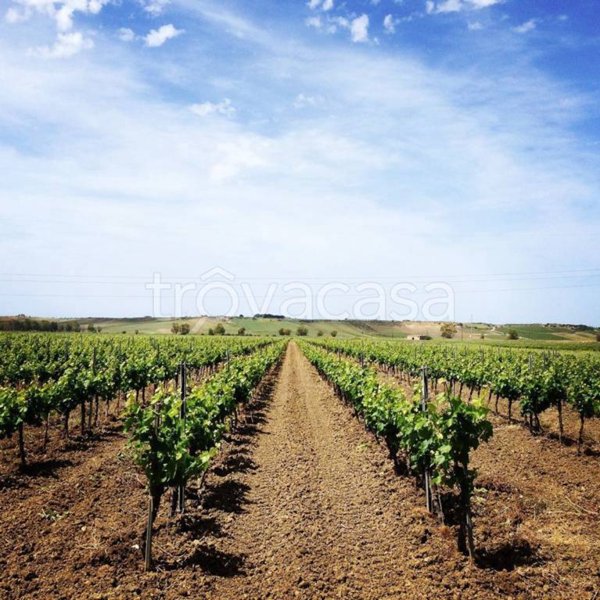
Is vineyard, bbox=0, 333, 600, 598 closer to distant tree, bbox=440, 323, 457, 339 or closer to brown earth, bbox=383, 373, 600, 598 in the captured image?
brown earth, bbox=383, 373, 600, 598

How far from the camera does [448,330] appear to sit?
340 feet

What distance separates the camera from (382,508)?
8.18 meters

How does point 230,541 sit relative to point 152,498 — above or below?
below

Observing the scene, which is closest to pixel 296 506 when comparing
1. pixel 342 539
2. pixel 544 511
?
pixel 342 539

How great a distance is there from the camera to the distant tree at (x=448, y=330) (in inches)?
3992

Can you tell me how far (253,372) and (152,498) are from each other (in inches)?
521

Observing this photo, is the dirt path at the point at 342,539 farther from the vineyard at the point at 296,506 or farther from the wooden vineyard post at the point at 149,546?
the wooden vineyard post at the point at 149,546

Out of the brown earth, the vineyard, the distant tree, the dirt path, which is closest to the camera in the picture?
the dirt path

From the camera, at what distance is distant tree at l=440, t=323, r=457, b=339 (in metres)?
101

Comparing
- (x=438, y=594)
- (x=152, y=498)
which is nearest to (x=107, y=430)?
(x=152, y=498)

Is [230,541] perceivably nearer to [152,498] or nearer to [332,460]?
[152,498]

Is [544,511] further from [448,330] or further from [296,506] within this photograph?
[448,330]

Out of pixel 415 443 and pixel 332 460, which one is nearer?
pixel 415 443

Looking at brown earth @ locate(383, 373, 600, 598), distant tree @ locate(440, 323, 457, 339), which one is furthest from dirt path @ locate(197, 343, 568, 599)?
distant tree @ locate(440, 323, 457, 339)
